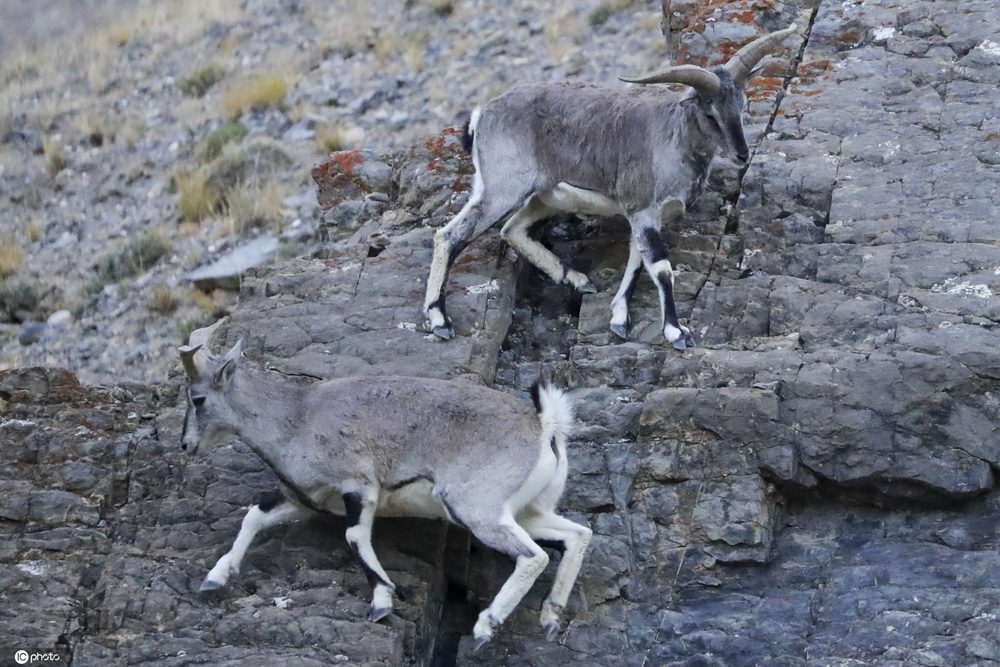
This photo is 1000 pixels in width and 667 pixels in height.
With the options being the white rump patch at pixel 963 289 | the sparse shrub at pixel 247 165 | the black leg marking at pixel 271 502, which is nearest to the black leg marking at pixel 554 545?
the black leg marking at pixel 271 502

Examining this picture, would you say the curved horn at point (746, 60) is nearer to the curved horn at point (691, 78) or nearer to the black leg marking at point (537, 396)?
the curved horn at point (691, 78)

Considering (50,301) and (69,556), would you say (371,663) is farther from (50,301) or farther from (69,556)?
(50,301)

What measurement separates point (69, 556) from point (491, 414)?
2.90 m

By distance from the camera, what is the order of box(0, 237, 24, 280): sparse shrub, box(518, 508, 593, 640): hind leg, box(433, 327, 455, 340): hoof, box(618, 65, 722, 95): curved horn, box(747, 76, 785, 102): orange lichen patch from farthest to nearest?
1. box(0, 237, 24, 280): sparse shrub
2. box(747, 76, 785, 102): orange lichen patch
3. box(618, 65, 722, 95): curved horn
4. box(433, 327, 455, 340): hoof
5. box(518, 508, 593, 640): hind leg

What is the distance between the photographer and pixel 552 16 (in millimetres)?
23875

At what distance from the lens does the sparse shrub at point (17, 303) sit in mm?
18625

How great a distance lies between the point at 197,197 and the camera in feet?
67.5

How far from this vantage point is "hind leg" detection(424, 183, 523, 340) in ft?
39.3

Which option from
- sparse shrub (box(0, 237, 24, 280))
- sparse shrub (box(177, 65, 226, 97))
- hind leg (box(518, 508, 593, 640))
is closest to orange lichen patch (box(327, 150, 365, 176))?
hind leg (box(518, 508, 593, 640))

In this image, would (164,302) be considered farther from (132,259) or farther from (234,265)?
(132,259)

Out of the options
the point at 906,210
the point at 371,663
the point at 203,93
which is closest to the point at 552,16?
the point at 203,93

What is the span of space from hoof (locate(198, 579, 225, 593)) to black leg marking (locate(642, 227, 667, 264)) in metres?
4.19

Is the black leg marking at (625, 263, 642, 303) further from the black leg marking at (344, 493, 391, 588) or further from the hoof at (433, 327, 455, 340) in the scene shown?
the black leg marking at (344, 493, 391, 588)

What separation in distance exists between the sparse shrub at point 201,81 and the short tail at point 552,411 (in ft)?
53.7
